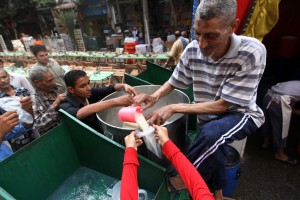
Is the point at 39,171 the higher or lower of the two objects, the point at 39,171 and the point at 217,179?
the higher

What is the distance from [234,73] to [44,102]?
2264 millimetres

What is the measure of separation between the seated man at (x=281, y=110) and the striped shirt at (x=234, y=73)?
155 cm

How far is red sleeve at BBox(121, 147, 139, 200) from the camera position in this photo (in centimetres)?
104

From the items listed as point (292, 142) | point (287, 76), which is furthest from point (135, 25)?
point (292, 142)

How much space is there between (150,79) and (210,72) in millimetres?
1728

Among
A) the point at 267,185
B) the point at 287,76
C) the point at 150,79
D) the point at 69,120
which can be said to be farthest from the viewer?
the point at 287,76

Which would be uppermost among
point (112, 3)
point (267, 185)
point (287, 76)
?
point (112, 3)

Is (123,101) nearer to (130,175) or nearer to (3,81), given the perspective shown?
(130,175)

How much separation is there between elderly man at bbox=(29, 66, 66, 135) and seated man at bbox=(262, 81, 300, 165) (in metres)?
2.78

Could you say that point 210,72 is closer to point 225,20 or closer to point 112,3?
point 225,20

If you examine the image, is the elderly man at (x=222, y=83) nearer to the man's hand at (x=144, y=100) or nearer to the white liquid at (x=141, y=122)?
the white liquid at (x=141, y=122)

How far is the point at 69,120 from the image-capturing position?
5.30 feet

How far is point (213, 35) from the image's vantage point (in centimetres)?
128

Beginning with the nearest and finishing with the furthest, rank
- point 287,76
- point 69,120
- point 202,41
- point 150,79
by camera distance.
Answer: point 202,41
point 69,120
point 150,79
point 287,76
